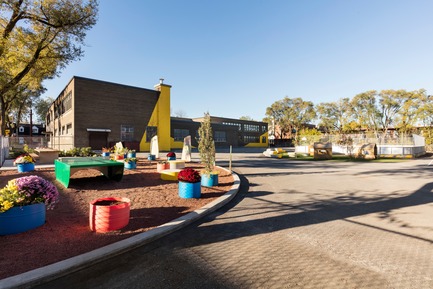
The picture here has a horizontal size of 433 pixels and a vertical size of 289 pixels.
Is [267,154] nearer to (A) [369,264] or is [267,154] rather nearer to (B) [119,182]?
(B) [119,182]

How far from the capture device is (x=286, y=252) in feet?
12.5

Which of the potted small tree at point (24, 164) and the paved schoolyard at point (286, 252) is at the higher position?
the potted small tree at point (24, 164)

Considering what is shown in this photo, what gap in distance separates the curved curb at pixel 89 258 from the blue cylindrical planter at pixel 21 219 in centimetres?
173

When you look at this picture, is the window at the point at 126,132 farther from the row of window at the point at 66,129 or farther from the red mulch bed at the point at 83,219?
the red mulch bed at the point at 83,219

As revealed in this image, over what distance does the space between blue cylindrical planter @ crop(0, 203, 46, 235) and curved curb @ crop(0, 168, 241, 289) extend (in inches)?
68.0

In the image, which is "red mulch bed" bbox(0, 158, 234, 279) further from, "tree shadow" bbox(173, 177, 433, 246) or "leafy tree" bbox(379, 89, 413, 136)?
"leafy tree" bbox(379, 89, 413, 136)

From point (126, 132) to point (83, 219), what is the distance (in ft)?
105

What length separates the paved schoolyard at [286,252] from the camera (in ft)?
9.86

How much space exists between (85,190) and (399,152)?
1381 inches

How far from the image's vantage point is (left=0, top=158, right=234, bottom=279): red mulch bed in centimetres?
352

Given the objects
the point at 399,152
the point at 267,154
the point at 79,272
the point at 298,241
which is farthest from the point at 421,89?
the point at 79,272

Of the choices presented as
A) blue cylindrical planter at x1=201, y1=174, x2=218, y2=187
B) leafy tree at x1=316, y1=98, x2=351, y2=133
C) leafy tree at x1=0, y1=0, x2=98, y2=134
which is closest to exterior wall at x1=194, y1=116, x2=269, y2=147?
leafy tree at x1=316, y1=98, x2=351, y2=133

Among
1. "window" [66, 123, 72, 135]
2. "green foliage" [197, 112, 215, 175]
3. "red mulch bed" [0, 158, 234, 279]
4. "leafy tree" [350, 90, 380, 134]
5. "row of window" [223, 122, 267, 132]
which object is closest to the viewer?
"red mulch bed" [0, 158, 234, 279]

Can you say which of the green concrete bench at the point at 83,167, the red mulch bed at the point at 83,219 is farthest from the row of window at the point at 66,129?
the green concrete bench at the point at 83,167
